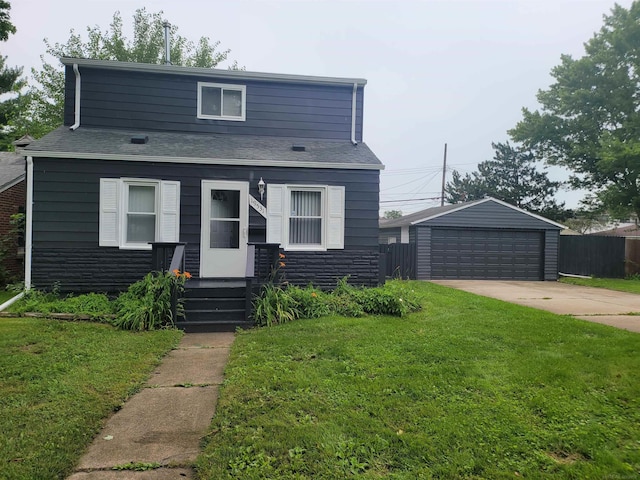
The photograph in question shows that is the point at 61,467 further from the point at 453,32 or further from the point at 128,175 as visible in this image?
the point at 453,32

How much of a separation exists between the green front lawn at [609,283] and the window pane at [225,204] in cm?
1202

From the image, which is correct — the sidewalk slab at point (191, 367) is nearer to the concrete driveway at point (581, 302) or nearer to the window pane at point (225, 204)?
the window pane at point (225, 204)

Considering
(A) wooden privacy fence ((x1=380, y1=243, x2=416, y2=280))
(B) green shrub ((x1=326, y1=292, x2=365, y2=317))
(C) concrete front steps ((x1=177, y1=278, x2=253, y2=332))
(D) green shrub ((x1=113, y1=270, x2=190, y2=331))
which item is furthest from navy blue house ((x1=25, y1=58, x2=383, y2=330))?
(A) wooden privacy fence ((x1=380, y1=243, x2=416, y2=280))

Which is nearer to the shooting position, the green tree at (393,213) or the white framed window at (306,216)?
the white framed window at (306,216)

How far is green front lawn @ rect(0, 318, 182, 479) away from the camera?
2555mm

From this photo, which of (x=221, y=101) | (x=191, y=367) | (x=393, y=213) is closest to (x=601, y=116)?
(x=221, y=101)

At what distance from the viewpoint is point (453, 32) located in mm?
14062

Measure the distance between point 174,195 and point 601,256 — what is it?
678 inches

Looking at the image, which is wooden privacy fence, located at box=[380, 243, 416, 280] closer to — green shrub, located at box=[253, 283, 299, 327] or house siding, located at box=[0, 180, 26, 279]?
green shrub, located at box=[253, 283, 299, 327]

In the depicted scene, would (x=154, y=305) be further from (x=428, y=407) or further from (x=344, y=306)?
(x=428, y=407)

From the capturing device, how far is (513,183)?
31.6 meters

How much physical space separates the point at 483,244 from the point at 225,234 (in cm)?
1076

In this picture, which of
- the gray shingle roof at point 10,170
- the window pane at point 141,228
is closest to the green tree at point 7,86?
the gray shingle roof at point 10,170

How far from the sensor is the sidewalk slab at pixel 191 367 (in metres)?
4.03
